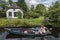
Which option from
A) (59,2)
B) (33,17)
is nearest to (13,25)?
(33,17)

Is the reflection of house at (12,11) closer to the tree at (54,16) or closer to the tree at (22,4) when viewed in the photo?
the tree at (22,4)

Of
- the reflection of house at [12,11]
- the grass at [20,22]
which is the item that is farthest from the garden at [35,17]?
the reflection of house at [12,11]

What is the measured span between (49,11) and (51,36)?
4.25ft

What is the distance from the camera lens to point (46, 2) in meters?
6.57

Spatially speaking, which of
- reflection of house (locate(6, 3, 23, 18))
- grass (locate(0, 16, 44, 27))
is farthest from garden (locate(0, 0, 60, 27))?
reflection of house (locate(6, 3, 23, 18))

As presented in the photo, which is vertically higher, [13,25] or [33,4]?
[33,4]

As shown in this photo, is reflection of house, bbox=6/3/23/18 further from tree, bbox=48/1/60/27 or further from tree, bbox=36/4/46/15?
tree, bbox=48/1/60/27

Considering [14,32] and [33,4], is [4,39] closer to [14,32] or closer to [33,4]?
[14,32]

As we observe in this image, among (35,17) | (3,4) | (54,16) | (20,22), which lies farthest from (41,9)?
(3,4)

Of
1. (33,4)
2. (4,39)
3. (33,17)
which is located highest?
(33,4)

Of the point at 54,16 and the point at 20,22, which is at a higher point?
the point at 54,16

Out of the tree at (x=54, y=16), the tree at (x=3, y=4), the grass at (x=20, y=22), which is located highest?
the tree at (x=3, y=4)

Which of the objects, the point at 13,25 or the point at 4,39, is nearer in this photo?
the point at 4,39

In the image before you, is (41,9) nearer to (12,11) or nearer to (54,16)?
(54,16)
